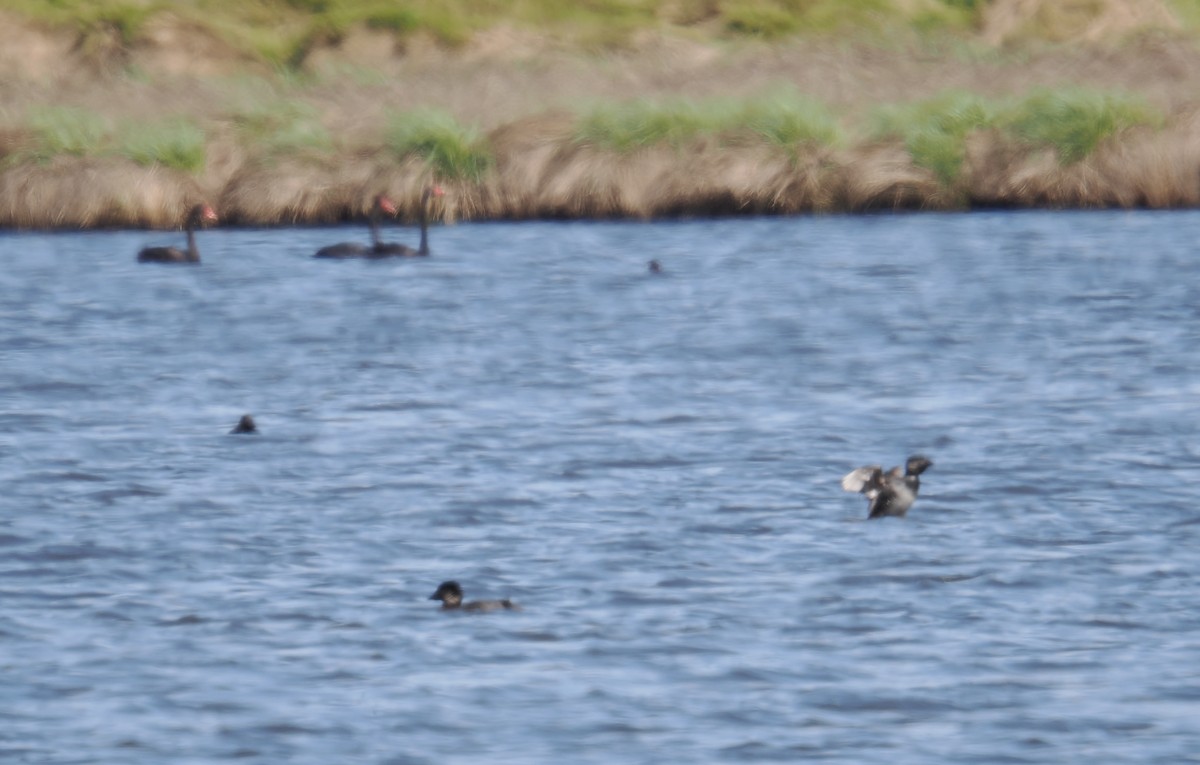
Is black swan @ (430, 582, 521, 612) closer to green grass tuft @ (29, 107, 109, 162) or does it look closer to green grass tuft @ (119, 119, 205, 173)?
green grass tuft @ (119, 119, 205, 173)

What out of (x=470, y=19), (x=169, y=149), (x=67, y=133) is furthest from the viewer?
(x=470, y=19)

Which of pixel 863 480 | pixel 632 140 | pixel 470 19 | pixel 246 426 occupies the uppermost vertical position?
pixel 470 19

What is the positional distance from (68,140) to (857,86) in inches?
413

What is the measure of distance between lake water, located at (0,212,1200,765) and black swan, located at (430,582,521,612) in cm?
7

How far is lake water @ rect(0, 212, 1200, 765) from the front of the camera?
8.15 metres

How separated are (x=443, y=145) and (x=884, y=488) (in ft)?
60.0

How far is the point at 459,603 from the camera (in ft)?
31.4

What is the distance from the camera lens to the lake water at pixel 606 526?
26.7 feet

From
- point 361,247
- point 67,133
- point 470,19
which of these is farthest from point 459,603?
point 470,19

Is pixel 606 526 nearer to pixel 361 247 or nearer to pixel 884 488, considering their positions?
pixel 884 488

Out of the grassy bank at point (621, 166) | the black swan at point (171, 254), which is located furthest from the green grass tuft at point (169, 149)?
the black swan at point (171, 254)

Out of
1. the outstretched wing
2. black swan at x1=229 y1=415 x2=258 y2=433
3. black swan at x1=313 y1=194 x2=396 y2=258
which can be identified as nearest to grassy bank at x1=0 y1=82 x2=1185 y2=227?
black swan at x1=313 y1=194 x2=396 y2=258

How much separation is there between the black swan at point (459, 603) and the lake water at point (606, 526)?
0.23 ft

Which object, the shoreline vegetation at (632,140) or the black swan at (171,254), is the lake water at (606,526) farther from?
the shoreline vegetation at (632,140)
